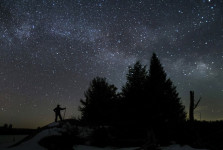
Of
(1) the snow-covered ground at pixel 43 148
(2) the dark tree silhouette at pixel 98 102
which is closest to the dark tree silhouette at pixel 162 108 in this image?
(1) the snow-covered ground at pixel 43 148

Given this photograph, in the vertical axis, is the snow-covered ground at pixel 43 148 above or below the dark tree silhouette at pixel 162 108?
below

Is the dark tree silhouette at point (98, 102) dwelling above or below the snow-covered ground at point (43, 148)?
above

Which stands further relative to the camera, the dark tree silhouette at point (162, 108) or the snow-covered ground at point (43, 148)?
the dark tree silhouette at point (162, 108)

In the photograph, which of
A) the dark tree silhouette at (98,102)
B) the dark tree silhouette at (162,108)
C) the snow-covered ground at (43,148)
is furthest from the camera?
the dark tree silhouette at (98,102)

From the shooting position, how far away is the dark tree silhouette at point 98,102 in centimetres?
2482

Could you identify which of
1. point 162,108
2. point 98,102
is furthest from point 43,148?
point 98,102

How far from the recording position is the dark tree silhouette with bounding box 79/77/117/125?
2482 centimetres

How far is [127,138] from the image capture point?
→ 14680 mm

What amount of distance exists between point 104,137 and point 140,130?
3.54 metres

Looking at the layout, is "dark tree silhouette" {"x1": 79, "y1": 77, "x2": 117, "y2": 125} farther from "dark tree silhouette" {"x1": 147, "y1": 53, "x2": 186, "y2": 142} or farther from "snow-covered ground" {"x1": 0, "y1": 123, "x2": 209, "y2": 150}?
"snow-covered ground" {"x1": 0, "y1": 123, "x2": 209, "y2": 150}

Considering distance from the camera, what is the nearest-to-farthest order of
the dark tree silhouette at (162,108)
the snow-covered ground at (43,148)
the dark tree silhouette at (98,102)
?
the snow-covered ground at (43,148) < the dark tree silhouette at (162,108) < the dark tree silhouette at (98,102)

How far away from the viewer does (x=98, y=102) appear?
1019 inches

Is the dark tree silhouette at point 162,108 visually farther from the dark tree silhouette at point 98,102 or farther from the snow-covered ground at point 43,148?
the dark tree silhouette at point 98,102

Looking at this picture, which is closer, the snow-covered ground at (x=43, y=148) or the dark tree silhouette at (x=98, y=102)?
the snow-covered ground at (x=43, y=148)
